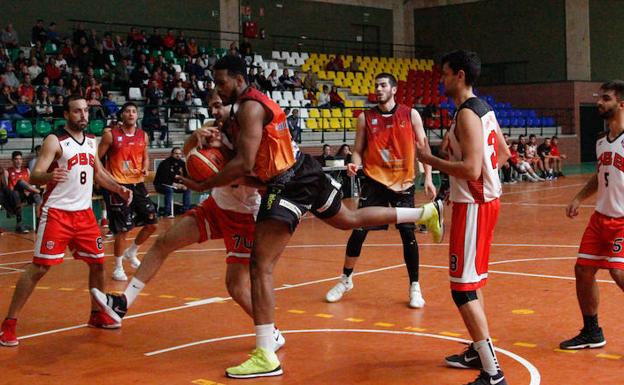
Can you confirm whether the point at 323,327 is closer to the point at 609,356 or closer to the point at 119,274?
the point at 609,356

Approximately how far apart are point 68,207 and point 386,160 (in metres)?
3.13

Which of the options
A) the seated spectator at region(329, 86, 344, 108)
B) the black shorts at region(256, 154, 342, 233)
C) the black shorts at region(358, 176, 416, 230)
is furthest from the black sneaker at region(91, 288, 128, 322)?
the seated spectator at region(329, 86, 344, 108)

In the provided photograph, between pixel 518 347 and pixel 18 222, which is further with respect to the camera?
pixel 18 222

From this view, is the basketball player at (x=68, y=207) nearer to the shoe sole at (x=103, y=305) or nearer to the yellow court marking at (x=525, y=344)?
the shoe sole at (x=103, y=305)

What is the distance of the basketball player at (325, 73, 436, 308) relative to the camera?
830 cm

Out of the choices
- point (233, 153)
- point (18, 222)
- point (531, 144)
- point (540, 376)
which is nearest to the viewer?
point (540, 376)

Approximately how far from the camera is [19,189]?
53.2ft

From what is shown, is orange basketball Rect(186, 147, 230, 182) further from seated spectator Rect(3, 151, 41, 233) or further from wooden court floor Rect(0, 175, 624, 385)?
seated spectator Rect(3, 151, 41, 233)

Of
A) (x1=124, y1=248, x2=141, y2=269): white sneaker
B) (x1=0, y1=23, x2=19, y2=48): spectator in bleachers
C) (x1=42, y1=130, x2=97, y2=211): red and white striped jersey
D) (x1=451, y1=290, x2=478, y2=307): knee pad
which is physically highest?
(x1=0, y1=23, x2=19, y2=48): spectator in bleachers

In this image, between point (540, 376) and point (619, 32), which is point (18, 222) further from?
point (619, 32)

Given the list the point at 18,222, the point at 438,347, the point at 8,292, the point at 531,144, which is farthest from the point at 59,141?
the point at 531,144

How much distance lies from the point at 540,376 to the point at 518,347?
0.78 meters

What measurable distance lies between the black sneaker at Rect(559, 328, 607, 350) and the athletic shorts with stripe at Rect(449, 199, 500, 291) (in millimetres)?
1308

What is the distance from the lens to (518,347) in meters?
6.36
